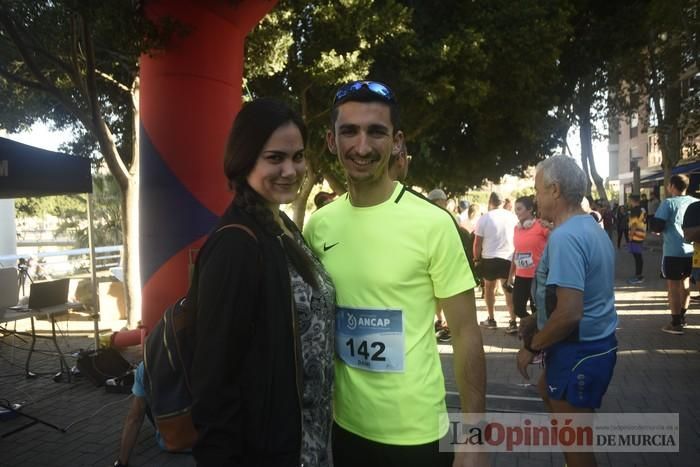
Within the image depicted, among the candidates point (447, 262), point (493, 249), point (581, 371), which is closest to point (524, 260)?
point (493, 249)

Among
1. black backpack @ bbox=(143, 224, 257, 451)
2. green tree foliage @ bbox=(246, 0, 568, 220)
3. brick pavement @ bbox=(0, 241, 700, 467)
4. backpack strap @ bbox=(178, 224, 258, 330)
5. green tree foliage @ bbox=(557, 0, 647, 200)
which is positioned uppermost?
green tree foliage @ bbox=(557, 0, 647, 200)

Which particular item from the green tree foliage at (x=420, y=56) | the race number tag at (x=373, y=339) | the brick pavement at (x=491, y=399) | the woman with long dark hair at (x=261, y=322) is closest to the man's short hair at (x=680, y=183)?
the brick pavement at (x=491, y=399)

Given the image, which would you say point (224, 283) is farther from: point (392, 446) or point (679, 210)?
point (679, 210)

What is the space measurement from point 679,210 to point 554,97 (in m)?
8.46

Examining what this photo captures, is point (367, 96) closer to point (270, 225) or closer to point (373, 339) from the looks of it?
point (270, 225)

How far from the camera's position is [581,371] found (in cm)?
278

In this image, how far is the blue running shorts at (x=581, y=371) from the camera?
277 centimetres

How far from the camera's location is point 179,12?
5.24m

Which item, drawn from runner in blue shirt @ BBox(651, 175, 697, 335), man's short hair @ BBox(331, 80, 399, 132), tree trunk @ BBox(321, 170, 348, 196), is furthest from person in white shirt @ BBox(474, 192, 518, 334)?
tree trunk @ BBox(321, 170, 348, 196)

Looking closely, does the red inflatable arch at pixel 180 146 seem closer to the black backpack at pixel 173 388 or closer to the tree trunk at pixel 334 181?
the black backpack at pixel 173 388

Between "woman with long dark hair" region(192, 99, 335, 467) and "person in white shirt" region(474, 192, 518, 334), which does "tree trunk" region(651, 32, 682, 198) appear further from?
"woman with long dark hair" region(192, 99, 335, 467)

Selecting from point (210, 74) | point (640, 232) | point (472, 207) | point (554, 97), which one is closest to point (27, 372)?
point (210, 74)

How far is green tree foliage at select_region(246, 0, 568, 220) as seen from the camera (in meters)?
10.6

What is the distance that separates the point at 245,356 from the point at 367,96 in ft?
3.30
